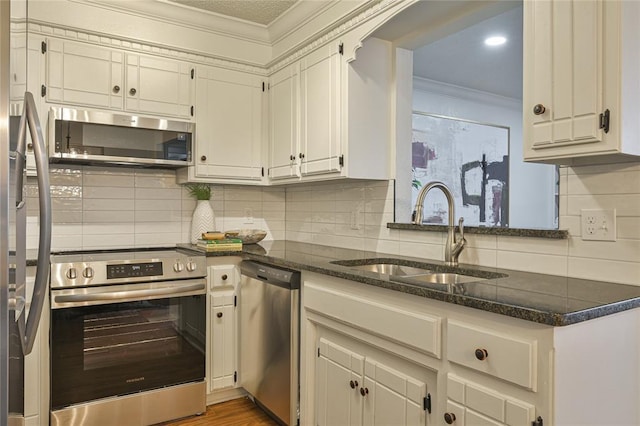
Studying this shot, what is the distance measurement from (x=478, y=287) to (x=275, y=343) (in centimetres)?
126

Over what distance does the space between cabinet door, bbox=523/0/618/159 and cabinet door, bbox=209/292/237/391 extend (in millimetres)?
1902

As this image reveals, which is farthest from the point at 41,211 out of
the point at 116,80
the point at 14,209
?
the point at 116,80

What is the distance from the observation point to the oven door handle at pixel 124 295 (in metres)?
2.20

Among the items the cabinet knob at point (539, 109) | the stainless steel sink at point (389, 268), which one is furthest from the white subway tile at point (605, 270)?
the stainless steel sink at point (389, 268)

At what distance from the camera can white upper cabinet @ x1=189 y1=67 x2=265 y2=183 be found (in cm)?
299

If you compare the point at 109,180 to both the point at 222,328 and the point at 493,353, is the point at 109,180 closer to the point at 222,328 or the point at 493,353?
the point at 222,328

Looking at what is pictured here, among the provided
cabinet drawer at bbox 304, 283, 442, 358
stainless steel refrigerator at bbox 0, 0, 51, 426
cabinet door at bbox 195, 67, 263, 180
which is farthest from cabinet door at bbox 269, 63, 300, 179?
stainless steel refrigerator at bbox 0, 0, 51, 426

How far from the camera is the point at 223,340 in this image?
2.72m

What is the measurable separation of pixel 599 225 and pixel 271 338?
5.35 ft

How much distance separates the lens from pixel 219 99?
10.0ft

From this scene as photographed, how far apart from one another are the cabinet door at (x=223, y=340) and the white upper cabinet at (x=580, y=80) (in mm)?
1896

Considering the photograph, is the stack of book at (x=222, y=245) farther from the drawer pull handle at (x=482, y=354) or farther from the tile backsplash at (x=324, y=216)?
the drawer pull handle at (x=482, y=354)

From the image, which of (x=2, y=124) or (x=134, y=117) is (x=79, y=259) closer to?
(x=134, y=117)

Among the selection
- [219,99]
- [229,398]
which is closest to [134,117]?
[219,99]
